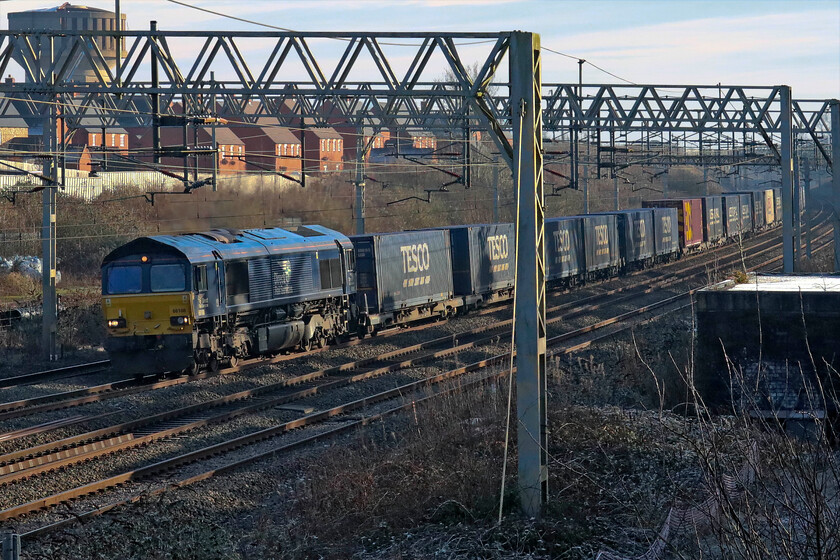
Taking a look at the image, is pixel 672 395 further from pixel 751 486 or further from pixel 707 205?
pixel 707 205

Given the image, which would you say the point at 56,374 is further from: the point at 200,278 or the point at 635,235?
the point at 635,235

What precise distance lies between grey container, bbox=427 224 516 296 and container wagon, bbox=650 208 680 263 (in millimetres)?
13952

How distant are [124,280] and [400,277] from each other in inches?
323

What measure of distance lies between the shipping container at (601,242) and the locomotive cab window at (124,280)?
64.8 ft

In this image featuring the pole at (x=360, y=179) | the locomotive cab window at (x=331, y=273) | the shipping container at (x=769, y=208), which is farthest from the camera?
the shipping container at (x=769, y=208)

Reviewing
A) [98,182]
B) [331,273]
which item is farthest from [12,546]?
[98,182]

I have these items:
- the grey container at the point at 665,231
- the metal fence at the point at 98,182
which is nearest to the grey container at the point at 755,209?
the grey container at the point at 665,231

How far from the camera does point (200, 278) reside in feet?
62.6

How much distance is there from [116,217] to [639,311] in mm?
21280

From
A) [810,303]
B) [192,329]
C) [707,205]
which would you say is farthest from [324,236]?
[707,205]

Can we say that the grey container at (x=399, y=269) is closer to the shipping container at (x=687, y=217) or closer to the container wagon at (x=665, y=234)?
the container wagon at (x=665, y=234)

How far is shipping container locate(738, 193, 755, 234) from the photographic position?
5981cm

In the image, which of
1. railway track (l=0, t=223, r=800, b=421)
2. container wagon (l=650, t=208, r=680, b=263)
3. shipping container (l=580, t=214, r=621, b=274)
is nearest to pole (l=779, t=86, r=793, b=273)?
railway track (l=0, t=223, r=800, b=421)

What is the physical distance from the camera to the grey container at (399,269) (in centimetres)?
2480
